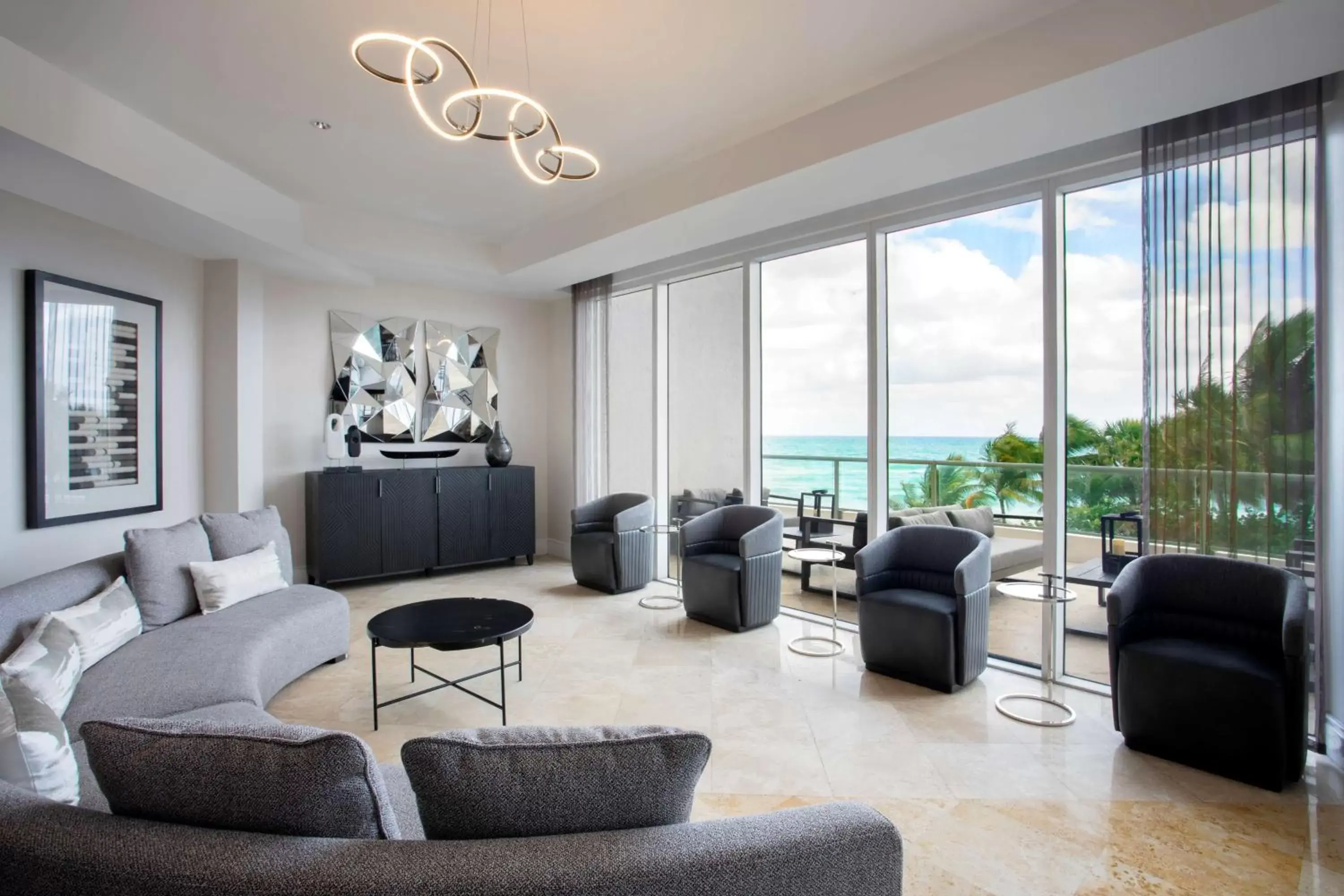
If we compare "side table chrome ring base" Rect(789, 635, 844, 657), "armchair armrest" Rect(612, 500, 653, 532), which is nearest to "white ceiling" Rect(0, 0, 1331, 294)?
"armchair armrest" Rect(612, 500, 653, 532)

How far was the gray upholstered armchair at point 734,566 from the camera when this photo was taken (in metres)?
4.50

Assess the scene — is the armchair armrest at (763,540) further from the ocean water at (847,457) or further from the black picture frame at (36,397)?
the black picture frame at (36,397)

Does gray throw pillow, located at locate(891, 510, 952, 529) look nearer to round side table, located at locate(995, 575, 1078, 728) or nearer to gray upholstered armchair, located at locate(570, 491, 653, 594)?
→ round side table, located at locate(995, 575, 1078, 728)

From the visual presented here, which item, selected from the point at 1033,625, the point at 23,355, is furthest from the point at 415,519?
the point at 1033,625

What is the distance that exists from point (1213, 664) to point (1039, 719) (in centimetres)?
78

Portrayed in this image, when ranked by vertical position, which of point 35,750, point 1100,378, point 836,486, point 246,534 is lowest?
point 35,750

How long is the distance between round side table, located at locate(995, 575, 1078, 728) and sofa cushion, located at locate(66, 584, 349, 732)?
3.29 meters

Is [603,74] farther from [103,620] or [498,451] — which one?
[498,451]

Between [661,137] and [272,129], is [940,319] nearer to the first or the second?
[661,137]

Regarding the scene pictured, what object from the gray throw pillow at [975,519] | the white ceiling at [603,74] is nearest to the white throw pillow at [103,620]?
the white ceiling at [603,74]

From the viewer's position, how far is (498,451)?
6.54 metres

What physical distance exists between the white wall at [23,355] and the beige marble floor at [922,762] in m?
1.75

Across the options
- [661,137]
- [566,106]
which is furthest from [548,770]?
[661,137]

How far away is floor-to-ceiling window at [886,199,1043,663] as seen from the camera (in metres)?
3.90
